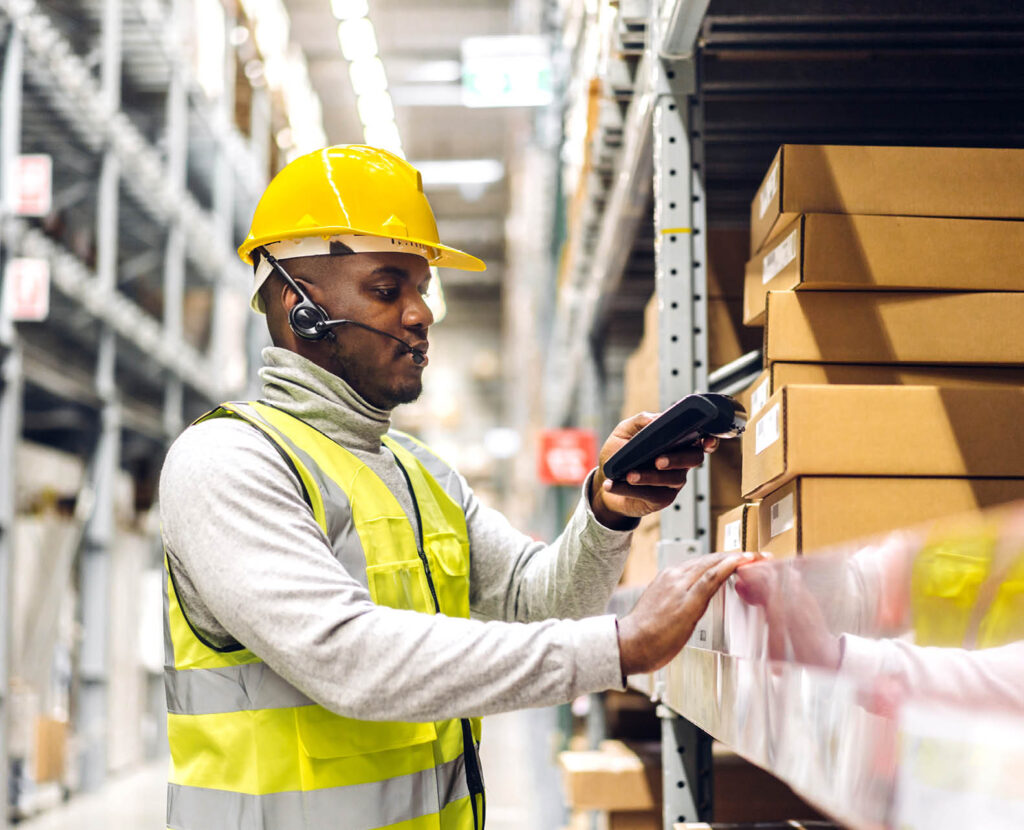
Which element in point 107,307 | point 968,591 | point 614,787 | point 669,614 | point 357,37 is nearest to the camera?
point 968,591

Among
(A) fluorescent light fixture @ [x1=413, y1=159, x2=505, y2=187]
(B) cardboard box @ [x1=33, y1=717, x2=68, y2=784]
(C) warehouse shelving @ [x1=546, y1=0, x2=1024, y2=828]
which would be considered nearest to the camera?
(C) warehouse shelving @ [x1=546, y1=0, x2=1024, y2=828]

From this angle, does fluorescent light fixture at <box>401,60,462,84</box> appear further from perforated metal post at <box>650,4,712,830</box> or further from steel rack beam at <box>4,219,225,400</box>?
perforated metal post at <box>650,4,712,830</box>

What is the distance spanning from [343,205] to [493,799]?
695 cm

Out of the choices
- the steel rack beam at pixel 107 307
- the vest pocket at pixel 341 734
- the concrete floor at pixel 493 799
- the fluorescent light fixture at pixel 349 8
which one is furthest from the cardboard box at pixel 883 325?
the fluorescent light fixture at pixel 349 8

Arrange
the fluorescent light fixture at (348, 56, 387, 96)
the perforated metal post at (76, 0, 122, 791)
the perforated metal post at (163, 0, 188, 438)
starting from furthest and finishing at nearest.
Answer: the fluorescent light fixture at (348, 56, 387, 96) → the perforated metal post at (163, 0, 188, 438) → the perforated metal post at (76, 0, 122, 791)

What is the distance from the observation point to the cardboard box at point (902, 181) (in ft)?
5.78

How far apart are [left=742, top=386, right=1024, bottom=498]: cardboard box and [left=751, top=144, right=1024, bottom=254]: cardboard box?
348 millimetres

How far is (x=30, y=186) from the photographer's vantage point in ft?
21.8

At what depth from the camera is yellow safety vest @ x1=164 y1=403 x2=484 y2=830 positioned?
1.66 metres

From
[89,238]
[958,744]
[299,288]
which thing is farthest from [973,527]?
[89,238]

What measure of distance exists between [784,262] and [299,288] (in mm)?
866

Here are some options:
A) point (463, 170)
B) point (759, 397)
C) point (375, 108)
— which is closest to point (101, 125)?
point (375, 108)

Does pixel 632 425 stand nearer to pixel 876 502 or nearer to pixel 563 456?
pixel 876 502

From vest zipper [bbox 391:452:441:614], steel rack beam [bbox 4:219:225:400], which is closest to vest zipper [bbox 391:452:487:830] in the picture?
vest zipper [bbox 391:452:441:614]
